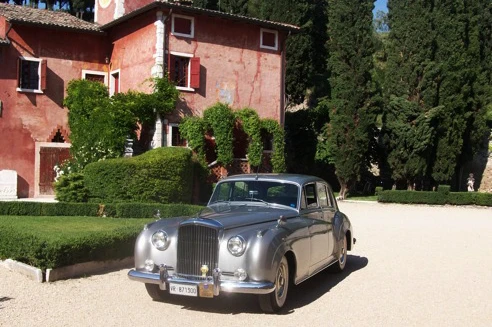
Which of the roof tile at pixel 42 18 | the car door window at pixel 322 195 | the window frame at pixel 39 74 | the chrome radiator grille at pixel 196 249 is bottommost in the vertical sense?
the chrome radiator grille at pixel 196 249

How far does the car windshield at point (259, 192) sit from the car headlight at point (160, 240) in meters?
1.56

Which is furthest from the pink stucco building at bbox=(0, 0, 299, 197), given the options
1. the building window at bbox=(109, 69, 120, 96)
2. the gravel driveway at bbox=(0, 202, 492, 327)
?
the gravel driveway at bbox=(0, 202, 492, 327)

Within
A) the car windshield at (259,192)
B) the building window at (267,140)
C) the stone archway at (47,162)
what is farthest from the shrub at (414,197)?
the car windshield at (259,192)

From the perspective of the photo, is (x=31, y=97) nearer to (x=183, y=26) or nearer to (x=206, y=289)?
(x=183, y=26)

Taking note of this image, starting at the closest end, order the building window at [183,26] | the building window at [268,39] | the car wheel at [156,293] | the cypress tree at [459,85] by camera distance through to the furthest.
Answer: the car wheel at [156,293] < the building window at [183,26] < the building window at [268,39] < the cypress tree at [459,85]

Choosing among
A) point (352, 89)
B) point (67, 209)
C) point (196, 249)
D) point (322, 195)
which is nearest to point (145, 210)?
point (67, 209)

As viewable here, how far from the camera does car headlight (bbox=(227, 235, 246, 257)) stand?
6352mm

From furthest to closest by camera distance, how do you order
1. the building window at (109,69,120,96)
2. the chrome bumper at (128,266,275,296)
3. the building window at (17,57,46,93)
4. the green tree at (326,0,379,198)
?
the green tree at (326,0,379,198), the building window at (109,69,120,96), the building window at (17,57,46,93), the chrome bumper at (128,266,275,296)

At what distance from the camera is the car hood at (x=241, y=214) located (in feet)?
22.0

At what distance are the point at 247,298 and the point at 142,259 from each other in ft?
5.15

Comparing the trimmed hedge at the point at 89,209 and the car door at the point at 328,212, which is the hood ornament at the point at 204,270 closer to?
the car door at the point at 328,212

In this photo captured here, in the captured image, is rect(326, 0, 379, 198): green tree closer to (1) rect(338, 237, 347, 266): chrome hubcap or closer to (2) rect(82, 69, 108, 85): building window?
(2) rect(82, 69, 108, 85): building window

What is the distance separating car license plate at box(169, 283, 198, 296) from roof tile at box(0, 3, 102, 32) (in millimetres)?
20479

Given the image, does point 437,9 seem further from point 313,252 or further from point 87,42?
point 313,252
